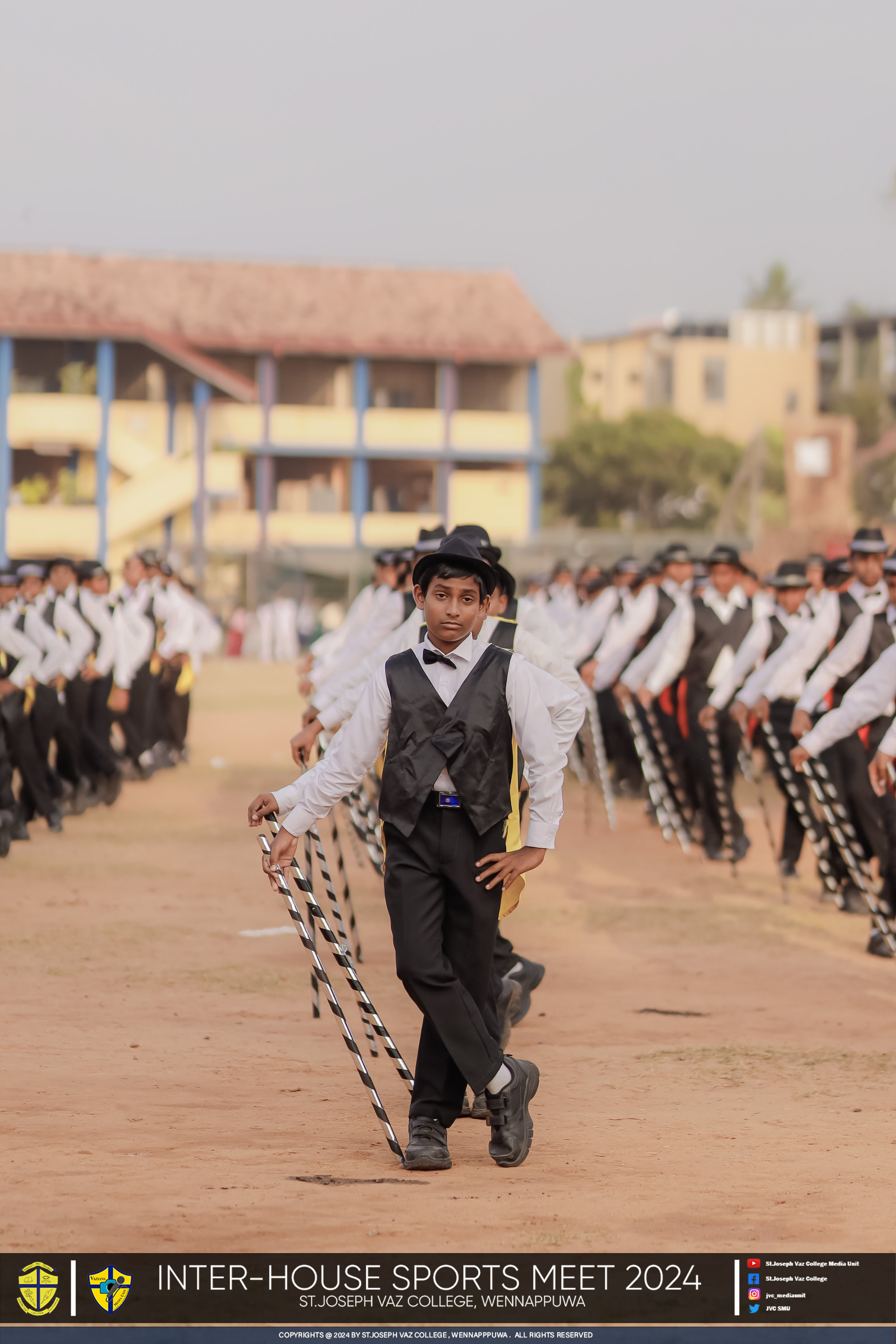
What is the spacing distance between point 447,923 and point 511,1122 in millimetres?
670

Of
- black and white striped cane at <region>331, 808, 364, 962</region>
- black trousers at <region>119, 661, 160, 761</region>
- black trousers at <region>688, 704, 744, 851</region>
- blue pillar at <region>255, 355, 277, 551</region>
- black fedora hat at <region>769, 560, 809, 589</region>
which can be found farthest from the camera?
blue pillar at <region>255, 355, 277, 551</region>

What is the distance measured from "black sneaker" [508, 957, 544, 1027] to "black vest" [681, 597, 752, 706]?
6.51 meters

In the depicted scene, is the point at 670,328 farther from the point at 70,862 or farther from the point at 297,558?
the point at 70,862

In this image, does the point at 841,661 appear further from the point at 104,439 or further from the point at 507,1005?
the point at 104,439

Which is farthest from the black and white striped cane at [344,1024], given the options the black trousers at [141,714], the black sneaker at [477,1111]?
the black trousers at [141,714]

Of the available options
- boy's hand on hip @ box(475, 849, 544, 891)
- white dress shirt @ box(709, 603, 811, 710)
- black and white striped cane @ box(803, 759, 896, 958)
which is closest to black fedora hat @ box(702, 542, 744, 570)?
white dress shirt @ box(709, 603, 811, 710)

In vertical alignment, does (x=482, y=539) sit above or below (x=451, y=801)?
above

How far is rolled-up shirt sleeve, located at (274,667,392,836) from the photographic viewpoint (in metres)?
6.48

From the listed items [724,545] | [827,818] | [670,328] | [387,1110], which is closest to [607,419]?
[670,328]

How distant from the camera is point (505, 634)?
8.58 meters

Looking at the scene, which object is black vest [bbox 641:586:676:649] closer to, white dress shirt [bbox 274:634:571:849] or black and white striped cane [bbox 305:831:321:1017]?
black and white striped cane [bbox 305:831:321:1017]

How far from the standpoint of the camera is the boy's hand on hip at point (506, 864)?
643 centimetres

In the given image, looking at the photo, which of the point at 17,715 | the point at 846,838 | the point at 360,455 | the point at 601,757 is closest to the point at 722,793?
the point at 846,838

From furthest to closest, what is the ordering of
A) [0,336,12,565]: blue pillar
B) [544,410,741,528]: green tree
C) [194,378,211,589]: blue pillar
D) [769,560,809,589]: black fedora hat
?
[544,410,741,528]: green tree
[194,378,211,589]: blue pillar
[0,336,12,565]: blue pillar
[769,560,809,589]: black fedora hat
